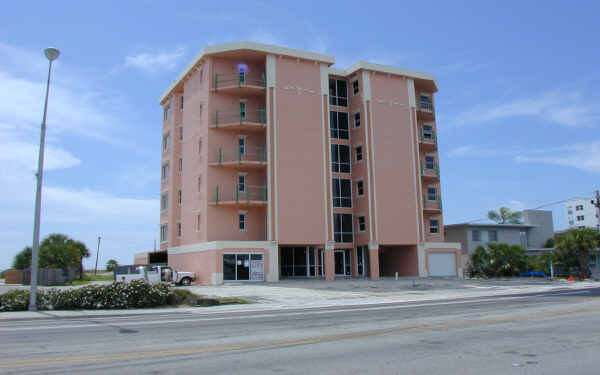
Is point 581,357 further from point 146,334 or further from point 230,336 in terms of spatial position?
point 146,334

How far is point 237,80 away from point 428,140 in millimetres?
19174

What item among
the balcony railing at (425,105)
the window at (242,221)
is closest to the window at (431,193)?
the balcony railing at (425,105)

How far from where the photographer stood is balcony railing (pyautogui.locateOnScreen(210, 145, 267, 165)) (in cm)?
3950

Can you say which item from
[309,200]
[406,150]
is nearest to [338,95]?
[406,150]

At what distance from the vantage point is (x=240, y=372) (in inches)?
283

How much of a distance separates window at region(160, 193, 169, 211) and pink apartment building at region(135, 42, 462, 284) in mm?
1797

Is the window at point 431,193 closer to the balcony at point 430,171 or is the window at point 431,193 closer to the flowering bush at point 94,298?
the balcony at point 430,171

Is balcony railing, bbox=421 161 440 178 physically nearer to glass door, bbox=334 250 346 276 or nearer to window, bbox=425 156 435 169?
window, bbox=425 156 435 169

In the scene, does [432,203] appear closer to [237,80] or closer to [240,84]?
[240,84]

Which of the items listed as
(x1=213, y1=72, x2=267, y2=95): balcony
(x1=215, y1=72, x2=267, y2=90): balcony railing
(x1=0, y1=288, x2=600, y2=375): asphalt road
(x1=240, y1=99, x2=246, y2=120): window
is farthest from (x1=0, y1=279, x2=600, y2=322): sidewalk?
(x1=215, y1=72, x2=267, y2=90): balcony railing

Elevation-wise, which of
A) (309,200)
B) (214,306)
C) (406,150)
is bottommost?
(214,306)

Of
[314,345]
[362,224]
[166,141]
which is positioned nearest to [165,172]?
[166,141]

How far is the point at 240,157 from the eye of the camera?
1534 inches

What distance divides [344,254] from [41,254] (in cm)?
3122
